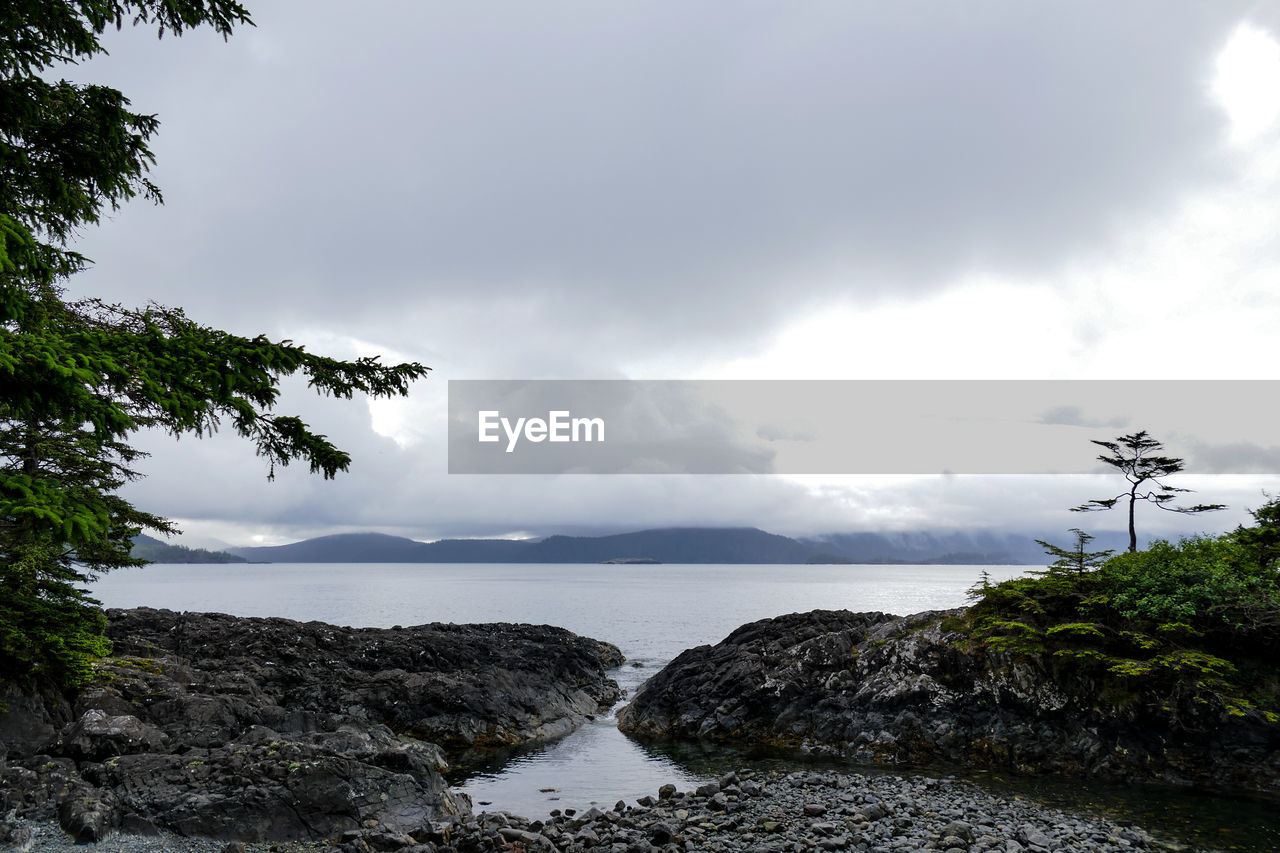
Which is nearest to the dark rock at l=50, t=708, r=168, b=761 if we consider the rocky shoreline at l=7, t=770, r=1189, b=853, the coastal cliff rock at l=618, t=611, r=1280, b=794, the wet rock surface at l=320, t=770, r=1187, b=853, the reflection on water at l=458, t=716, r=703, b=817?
the rocky shoreline at l=7, t=770, r=1189, b=853

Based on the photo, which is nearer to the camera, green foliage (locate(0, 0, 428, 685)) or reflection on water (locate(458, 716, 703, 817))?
green foliage (locate(0, 0, 428, 685))

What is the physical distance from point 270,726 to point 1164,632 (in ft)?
89.1

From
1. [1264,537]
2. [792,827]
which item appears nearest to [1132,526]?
[1264,537]

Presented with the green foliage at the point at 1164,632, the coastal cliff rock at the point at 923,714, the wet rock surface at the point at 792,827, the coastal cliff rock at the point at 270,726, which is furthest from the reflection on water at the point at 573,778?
the green foliage at the point at 1164,632

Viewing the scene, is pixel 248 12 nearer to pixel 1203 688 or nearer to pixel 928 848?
pixel 928 848

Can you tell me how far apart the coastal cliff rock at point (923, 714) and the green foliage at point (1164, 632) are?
0.57m

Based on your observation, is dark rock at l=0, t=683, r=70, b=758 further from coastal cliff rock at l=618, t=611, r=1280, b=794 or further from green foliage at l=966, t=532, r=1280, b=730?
green foliage at l=966, t=532, r=1280, b=730

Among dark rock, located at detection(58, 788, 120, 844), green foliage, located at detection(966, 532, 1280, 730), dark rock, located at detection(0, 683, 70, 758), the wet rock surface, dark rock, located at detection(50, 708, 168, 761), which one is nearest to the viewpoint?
dark rock, located at detection(58, 788, 120, 844)

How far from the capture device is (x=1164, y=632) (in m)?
19.7

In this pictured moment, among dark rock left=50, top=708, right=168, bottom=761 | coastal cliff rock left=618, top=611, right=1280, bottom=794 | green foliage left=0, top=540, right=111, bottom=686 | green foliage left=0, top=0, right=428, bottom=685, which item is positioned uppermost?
green foliage left=0, top=0, right=428, bottom=685

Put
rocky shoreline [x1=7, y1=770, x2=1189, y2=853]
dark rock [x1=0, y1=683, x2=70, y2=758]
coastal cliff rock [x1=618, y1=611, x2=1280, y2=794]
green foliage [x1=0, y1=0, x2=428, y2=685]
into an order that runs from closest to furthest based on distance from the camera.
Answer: green foliage [x1=0, y1=0, x2=428, y2=685]
rocky shoreline [x1=7, y1=770, x2=1189, y2=853]
dark rock [x1=0, y1=683, x2=70, y2=758]
coastal cliff rock [x1=618, y1=611, x2=1280, y2=794]

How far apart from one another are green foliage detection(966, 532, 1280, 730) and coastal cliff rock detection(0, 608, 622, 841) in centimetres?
1820

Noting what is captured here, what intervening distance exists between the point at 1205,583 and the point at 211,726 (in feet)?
95.3

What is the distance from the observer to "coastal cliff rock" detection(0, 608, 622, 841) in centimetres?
1259
